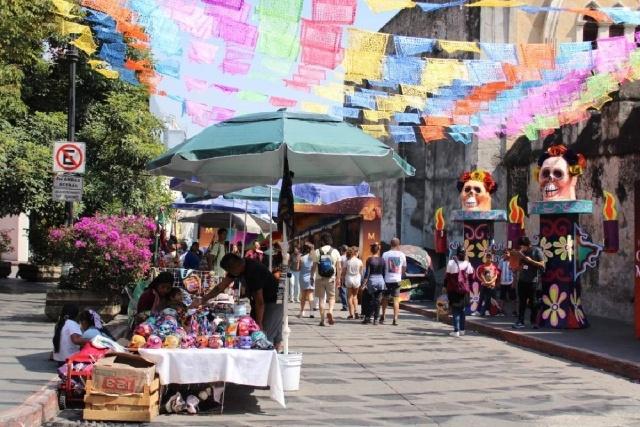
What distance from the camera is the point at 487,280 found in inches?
757

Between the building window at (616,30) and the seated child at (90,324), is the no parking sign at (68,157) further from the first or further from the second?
the building window at (616,30)

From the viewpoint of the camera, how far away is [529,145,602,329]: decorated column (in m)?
16.7

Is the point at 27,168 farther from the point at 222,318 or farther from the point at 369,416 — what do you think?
the point at 369,416

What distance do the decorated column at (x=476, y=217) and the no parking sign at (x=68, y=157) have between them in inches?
371

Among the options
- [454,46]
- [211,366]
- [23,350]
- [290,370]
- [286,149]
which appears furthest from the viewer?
[454,46]

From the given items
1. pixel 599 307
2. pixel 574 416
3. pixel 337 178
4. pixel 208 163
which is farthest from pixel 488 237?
pixel 574 416

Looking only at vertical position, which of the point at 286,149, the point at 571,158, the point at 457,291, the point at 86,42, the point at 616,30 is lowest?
the point at 457,291

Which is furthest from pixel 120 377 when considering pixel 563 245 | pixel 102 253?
pixel 563 245

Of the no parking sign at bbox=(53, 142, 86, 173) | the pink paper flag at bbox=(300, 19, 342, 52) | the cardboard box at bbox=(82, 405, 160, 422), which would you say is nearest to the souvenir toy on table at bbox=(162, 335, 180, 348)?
the cardboard box at bbox=(82, 405, 160, 422)

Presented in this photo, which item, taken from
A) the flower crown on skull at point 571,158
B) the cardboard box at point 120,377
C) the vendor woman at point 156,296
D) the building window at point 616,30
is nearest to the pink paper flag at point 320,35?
the vendor woman at point 156,296

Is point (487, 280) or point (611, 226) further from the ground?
point (611, 226)

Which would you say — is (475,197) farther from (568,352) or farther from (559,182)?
(568,352)

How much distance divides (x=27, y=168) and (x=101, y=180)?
310cm

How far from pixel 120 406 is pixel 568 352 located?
814 centimetres
